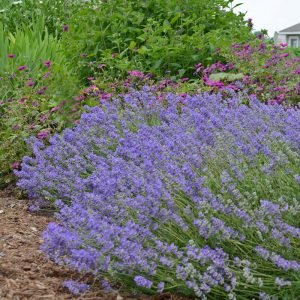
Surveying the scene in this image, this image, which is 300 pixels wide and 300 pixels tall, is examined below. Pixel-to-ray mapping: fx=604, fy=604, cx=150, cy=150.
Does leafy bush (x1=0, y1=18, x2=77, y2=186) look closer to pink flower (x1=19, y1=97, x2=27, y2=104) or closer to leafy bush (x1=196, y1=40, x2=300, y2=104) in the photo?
pink flower (x1=19, y1=97, x2=27, y2=104)

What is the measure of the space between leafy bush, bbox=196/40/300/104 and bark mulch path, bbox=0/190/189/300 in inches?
105

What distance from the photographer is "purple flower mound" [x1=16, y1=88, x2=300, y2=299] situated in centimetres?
248

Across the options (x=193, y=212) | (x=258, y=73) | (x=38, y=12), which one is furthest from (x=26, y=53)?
(x=193, y=212)

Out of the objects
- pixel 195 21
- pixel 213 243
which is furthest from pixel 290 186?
pixel 195 21

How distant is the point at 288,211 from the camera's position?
2.71 meters

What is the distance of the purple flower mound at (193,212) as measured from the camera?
2.48 m

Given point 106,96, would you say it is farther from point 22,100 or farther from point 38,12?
point 38,12

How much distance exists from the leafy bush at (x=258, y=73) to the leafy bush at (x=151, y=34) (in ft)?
1.06

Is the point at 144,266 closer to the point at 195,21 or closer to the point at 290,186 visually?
the point at 290,186

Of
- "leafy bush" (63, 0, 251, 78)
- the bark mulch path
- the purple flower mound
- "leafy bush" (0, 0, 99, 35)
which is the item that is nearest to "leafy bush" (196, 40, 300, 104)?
"leafy bush" (63, 0, 251, 78)

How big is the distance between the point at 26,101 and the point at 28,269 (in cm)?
309

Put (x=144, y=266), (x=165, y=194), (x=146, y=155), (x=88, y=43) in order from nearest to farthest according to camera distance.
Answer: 1. (x=144, y=266)
2. (x=165, y=194)
3. (x=146, y=155)
4. (x=88, y=43)

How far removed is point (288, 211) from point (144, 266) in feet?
2.42

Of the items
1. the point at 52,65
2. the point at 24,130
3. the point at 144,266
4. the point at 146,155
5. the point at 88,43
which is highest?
the point at 88,43
